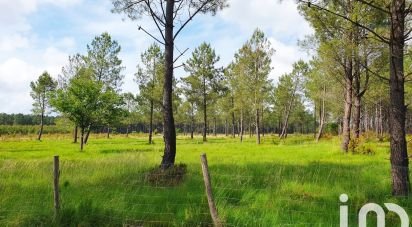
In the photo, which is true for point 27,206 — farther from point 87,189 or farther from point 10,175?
point 10,175

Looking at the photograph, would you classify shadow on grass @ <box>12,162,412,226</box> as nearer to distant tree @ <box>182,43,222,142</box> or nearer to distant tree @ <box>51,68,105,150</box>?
distant tree @ <box>51,68,105,150</box>

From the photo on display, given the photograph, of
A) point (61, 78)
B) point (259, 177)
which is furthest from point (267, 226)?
point (61, 78)

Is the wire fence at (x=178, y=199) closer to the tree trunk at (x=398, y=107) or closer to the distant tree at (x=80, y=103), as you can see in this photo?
the tree trunk at (x=398, y=107)

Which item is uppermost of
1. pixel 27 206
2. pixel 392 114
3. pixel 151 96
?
pixel 151 96

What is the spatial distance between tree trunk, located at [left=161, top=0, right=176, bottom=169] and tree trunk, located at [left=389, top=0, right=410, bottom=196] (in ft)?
21.2

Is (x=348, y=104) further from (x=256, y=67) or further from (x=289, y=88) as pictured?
(x=289, y=88)

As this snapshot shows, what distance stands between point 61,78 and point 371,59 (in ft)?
142

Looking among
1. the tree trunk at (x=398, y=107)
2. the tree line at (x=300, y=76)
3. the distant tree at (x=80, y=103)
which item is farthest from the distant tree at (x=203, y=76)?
the tree trunk at (x=398, y=107)

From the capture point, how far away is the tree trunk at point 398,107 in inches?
315

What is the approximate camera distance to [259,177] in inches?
449

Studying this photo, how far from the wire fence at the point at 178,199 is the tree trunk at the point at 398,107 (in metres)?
0.56

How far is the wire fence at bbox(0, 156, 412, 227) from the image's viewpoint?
6898 millimetres

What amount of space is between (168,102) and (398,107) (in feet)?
22.1

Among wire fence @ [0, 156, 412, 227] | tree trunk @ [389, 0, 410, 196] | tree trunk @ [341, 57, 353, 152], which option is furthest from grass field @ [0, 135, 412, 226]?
tree trunk @ [341, 57, 353, 152]
